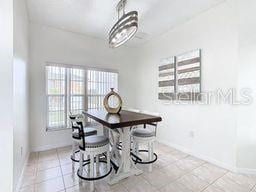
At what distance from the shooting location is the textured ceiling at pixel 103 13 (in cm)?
242

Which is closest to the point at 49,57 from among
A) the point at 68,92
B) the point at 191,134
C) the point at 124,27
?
the point at 68,92

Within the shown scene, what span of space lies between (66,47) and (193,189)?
373 cm

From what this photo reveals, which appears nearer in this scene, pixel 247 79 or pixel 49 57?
pixel 247 79

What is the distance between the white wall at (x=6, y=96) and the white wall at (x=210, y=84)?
2952 mm

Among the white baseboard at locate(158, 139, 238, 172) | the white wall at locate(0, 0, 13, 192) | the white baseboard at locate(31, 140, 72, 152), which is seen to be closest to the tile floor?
the white baseboard at locate(158, 139, 238, 172)

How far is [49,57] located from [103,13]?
5.19 feet

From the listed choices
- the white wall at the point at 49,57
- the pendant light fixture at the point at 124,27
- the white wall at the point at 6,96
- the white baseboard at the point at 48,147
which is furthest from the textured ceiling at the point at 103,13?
the white baseboard at the point at 48,147

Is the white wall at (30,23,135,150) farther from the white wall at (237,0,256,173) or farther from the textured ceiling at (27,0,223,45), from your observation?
the white wall at (237,0,256,173)

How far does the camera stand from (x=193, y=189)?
187 centimetres

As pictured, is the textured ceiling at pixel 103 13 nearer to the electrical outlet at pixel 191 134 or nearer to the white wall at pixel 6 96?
the white wall at pixel 6 96

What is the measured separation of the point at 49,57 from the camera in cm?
321

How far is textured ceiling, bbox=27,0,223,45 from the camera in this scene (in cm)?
242

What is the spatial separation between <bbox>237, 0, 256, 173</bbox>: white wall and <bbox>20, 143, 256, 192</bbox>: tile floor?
322 millimetres

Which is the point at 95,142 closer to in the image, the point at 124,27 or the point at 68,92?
the point at 124,27
